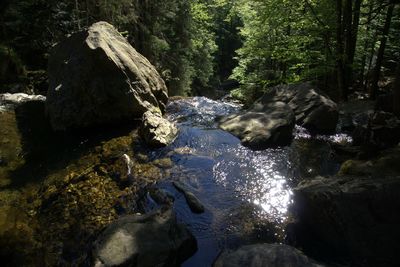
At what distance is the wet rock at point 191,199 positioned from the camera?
6266mm

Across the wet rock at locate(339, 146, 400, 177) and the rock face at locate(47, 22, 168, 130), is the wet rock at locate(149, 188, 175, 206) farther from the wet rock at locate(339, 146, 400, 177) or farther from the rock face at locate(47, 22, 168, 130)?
the rock face at locate(47, 22, 168, 130)

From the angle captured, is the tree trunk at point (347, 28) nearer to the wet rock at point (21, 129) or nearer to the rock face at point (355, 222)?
the rock face at point (355, 222)

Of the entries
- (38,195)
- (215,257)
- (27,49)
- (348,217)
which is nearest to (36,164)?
(38,195)

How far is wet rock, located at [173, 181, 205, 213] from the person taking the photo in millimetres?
6266

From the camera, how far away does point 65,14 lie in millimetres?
16578

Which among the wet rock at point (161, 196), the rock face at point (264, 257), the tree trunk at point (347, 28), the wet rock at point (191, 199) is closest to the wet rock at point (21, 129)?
the wet rock at point (161, 196)

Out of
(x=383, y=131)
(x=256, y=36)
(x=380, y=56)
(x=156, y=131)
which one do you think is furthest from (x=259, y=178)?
(x=256, y=36)

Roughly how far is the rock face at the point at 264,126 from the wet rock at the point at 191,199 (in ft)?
8.63

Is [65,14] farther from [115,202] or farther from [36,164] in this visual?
[115,202]

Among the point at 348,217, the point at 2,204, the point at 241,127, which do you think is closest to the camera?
the point at 348,217

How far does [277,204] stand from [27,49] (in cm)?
1477

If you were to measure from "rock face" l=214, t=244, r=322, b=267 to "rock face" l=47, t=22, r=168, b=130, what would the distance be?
6.38 meters

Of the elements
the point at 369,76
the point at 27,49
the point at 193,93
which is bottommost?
the point at 193,93

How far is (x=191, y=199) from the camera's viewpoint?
21.2 feet
